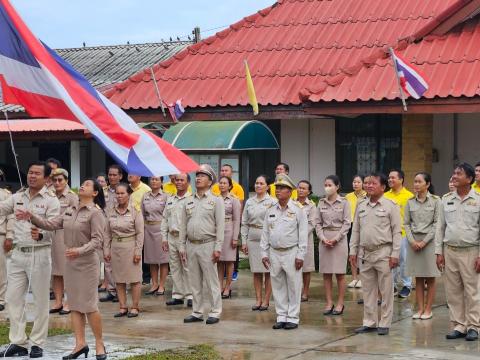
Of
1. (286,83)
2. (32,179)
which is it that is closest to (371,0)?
(286,83)

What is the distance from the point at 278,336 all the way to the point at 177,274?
2.92m

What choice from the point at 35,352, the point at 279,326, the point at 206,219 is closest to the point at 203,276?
the point at 206,219

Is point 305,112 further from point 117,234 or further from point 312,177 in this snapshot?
point 117,234

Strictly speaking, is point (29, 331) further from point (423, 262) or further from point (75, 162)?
point (75, 162)

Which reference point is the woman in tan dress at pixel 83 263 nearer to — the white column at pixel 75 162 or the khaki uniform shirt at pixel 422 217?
the khaki uniform shirt at pixel 422 217

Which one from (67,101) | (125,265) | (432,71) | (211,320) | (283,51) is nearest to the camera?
(67,101)

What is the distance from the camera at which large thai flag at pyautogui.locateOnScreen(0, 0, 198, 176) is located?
8.89 meters

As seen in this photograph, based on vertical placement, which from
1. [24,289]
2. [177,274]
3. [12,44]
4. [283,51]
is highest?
[283,51]

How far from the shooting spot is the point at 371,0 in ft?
70.8

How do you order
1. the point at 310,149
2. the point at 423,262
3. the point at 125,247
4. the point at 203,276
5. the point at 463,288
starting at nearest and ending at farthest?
the point at 463,288, the point at 203,276, the point at 423,262, the point at 125,247, the point at 310,149

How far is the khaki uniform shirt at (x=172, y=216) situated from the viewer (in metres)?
14.2

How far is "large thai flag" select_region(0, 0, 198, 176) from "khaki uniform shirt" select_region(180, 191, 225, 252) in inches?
130

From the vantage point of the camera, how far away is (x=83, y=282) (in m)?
10.2

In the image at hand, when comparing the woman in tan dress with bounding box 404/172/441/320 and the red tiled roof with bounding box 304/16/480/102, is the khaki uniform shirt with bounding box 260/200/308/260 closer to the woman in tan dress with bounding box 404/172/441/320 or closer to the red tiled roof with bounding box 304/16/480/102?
the woman in tan dress with bounding box 404/172/441/320
